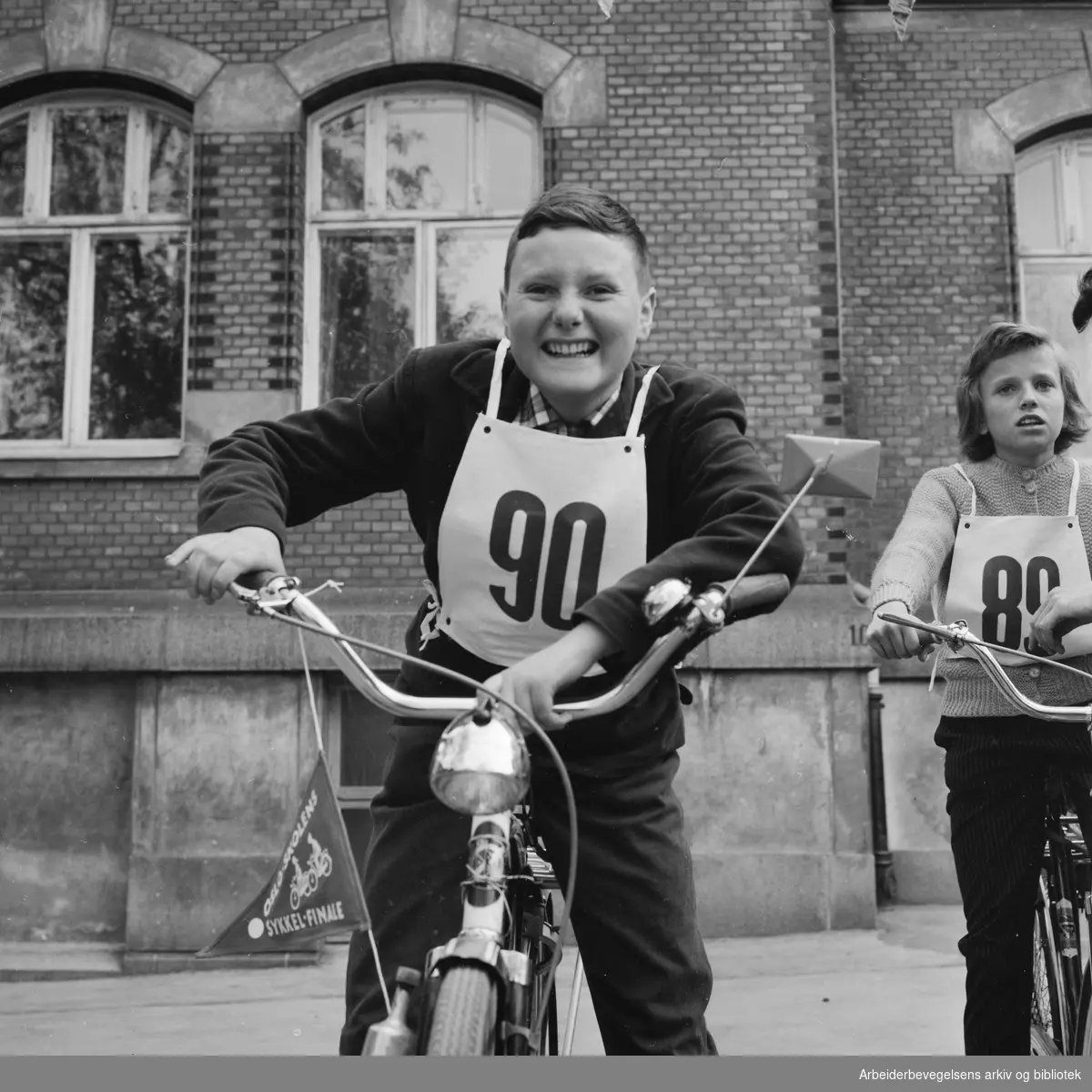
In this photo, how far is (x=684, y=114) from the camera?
27.1 feet

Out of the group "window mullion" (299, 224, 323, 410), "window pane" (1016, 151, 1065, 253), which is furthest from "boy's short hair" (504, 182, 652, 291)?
"window pane" (1016, 151, 1065, 253)

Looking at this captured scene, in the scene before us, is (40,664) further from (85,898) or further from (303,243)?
(303,243)

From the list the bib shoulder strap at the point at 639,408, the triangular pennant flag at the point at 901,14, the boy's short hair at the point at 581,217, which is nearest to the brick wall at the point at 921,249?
the triangular pennant flag at the point at 901,14

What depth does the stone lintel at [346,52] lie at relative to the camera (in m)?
8.41

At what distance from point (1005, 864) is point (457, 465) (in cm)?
178

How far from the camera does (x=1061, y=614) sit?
283 centimetres

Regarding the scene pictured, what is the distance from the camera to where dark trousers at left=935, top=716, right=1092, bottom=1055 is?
134 inches

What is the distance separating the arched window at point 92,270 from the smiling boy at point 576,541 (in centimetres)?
645

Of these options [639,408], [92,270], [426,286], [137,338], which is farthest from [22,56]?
[639,408]

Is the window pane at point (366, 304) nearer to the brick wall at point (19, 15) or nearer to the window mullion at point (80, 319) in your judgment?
the window mullion at point (80, 319)

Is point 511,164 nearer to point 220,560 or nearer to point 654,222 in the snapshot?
point 654,222

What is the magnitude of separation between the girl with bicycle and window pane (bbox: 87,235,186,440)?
6086 mm

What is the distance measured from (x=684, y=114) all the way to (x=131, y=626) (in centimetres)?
431

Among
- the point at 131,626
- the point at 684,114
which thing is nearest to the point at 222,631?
the point at 131,626
